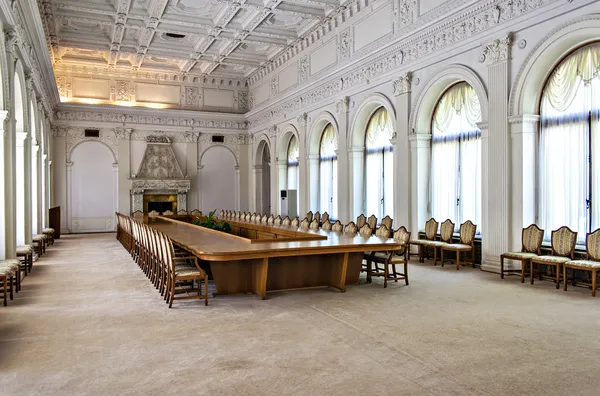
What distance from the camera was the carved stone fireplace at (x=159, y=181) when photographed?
19266mm

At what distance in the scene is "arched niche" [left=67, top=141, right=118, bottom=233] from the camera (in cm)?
1866

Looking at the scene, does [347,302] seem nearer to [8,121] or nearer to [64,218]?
[8,121]

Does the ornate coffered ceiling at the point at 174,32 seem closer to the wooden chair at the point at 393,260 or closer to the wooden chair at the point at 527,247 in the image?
the wooden chair at the point at 393,260

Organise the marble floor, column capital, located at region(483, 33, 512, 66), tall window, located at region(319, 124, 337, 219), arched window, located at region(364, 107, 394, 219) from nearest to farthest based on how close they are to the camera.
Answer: the marble floor → column capital, located at region(483, 33, 512, 66) → arched window, located at region(364, 107, 394, 219) → tall window, located at region(319, 124, 337, 219)

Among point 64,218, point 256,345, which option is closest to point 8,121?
point 256,345

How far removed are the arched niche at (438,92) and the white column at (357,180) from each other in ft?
8.91

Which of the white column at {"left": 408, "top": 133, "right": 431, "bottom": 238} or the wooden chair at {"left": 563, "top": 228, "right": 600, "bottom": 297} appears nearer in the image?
the wooden chair at {"left": 563, "top": 228, "right": 600, "bottom": 297}

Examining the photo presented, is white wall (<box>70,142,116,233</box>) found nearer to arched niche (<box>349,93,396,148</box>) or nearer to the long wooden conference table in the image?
arched niche (<box>349,93,396,148</box>)

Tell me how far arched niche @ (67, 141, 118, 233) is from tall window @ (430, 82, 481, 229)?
521 inches

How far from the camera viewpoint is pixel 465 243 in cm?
918

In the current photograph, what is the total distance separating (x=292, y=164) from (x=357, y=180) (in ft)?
18.1

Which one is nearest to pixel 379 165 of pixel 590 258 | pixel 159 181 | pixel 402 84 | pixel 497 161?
pixel 402 84

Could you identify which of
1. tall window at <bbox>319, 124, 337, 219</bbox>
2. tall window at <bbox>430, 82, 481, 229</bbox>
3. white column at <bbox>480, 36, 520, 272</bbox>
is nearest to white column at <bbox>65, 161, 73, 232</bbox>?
tall window at <bbox>319, 124, 337, 219</bbox>

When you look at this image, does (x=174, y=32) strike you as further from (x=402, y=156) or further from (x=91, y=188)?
(x=402, y=156)
